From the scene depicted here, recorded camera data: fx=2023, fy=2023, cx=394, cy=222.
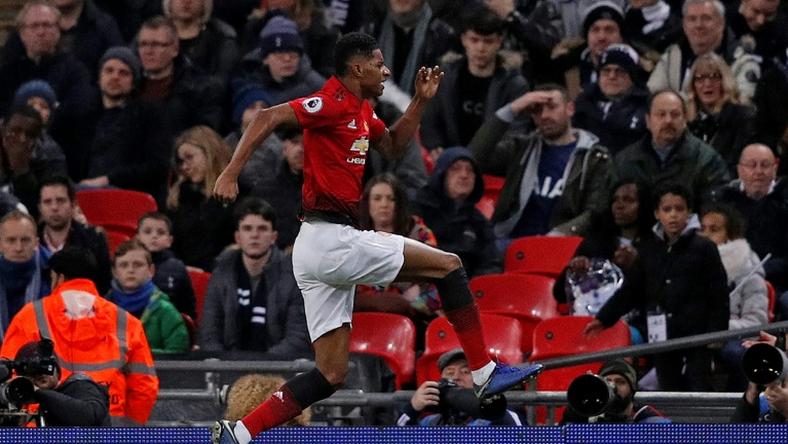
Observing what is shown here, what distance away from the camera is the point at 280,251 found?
12477 mm

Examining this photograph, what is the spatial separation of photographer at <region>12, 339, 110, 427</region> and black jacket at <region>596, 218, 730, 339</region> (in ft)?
10.9

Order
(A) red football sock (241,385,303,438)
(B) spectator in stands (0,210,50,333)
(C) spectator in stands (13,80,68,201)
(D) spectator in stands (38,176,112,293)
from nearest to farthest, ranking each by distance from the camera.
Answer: (A) red football sock (241,385,303,438)
(B) spectator in stands (0,210,50,333)
(D) spectator in stands (38,176,112,293)
(C) spectator in stands (13,80,68,201)

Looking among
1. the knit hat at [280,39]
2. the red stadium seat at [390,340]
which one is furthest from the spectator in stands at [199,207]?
the red stadium seat at [390,340]

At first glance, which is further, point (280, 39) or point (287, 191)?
point (280, 39)

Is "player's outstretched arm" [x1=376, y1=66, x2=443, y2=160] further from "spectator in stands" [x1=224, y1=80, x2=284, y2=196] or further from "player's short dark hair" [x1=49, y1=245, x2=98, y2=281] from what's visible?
"spectator in stands" [x1=224, y1=80, x2=284, y2=196]

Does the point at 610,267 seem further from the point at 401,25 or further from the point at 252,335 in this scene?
the point at 401,25

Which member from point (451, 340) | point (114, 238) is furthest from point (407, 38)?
point (451, 340)

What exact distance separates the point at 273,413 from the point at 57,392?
3.89 ft

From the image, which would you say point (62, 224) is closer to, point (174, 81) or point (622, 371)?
point (174, 81)

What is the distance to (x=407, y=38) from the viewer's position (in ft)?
50.3

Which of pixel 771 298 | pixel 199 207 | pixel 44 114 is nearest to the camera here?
pixel 771 298

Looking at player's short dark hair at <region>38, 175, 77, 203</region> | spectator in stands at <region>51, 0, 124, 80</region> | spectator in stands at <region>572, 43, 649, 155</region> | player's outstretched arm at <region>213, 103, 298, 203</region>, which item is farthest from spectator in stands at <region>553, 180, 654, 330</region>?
spectator in stands at <region>51, 0, 124, 80</region>

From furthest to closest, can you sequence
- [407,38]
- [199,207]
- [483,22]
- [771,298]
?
[407,38] → [483,22] → [199,207] → [771,298]

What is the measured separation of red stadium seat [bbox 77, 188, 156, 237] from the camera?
13953 millimetres
